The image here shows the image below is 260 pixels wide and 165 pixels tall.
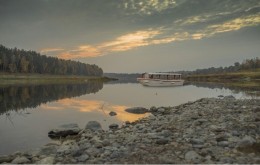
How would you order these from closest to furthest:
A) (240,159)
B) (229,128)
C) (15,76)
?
1. (240,159)
2. (229,128)
3. (15,76)

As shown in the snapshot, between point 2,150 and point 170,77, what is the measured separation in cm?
11320

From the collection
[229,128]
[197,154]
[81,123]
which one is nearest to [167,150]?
[197,154]

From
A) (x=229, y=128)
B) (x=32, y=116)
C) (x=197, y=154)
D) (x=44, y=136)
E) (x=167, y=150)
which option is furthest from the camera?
(x=32, y=116)

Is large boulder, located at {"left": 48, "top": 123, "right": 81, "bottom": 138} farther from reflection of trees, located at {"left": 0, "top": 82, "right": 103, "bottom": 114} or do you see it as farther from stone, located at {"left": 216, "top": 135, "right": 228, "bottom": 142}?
reflection of trees, located at {"left": 0, "top": 82, "right": 103, "bottom": 114}

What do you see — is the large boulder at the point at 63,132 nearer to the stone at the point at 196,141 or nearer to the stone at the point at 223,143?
the stone at the point at 196,141

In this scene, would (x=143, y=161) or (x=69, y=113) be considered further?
(x=69, y=113)

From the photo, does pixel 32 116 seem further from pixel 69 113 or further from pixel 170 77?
pixel 170 77

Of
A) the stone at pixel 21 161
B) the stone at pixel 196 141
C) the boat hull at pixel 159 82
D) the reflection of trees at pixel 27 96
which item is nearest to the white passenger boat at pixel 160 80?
the boat hull at pixel 159 82

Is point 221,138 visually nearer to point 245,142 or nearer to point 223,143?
point 223,143

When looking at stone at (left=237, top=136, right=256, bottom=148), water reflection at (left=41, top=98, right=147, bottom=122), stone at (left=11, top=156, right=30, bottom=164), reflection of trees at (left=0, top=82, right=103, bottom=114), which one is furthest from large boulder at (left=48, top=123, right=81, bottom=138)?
reflection of trees at (left=0, top=82, right=103, bottom=114)

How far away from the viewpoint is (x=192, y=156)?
12.9 m

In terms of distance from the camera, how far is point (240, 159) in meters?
12.1

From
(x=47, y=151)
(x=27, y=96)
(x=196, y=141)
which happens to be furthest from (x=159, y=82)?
(x=47, y=151)

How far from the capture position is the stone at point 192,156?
12.6 metres
